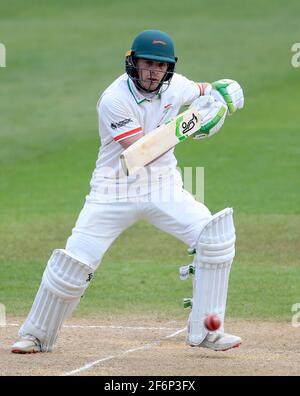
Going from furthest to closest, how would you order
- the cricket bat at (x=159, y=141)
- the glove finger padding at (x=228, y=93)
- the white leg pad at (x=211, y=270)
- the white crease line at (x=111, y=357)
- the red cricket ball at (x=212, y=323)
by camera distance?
the glove finger padding at (x=228, y=93) → the white leg pad at (x=211, y=270) → the cricket bat at (x=159, y=141) → the white crease line at (x=111, y=357) → the red cricket ball at (x=212, y=323)

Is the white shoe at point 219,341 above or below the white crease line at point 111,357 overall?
above

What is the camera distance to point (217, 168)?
1605cm

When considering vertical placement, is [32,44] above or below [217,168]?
above

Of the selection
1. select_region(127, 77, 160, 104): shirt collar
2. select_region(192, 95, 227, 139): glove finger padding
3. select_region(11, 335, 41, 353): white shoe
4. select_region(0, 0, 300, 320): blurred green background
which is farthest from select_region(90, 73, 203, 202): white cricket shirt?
select_region(0, 0, 300, 320): blurred green background

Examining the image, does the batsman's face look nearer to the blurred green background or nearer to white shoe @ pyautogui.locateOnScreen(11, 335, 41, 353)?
white shoe @ pyautogui.locateOnScreen(11, 335, 41, 353)

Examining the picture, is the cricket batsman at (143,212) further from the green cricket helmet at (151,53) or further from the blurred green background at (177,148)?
the blurred green background at (177,148)

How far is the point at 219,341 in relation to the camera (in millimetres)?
6969

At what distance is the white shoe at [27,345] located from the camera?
7.09m

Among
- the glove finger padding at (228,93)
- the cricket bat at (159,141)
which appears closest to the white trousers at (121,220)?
the cricket bat at (159,141)

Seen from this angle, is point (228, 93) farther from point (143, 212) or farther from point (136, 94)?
point (143, 212)

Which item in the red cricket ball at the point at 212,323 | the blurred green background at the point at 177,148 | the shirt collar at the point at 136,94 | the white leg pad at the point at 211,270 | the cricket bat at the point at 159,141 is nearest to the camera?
the red cricket ball at the point at 212,323
